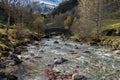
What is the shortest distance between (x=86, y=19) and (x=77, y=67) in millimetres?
56940

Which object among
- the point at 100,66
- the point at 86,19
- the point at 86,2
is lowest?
the point at 100,66

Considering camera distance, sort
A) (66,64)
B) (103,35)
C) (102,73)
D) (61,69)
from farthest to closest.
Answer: (103,35), (66,64), (61,69), (102,73)

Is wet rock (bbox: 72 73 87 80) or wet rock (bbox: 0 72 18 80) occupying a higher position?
wet rock (bbox: 0 72 18 80)

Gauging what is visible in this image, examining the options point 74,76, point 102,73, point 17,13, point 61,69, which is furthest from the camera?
point 17,13

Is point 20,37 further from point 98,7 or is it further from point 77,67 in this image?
point 77,67

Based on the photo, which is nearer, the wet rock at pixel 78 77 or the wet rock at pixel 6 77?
the wet rock at pixel 6 77

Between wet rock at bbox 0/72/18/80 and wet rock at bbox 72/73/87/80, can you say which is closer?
wet rock at bbox 0/72/18/80

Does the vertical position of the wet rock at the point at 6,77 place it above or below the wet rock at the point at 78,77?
above

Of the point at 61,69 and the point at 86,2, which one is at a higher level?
the point at 86,2

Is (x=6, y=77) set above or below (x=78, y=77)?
above

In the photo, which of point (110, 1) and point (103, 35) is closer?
point (103, 35)

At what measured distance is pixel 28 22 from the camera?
160000mm

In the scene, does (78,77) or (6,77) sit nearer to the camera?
(6,77)

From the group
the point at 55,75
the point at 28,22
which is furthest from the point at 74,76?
the point at 28,22
